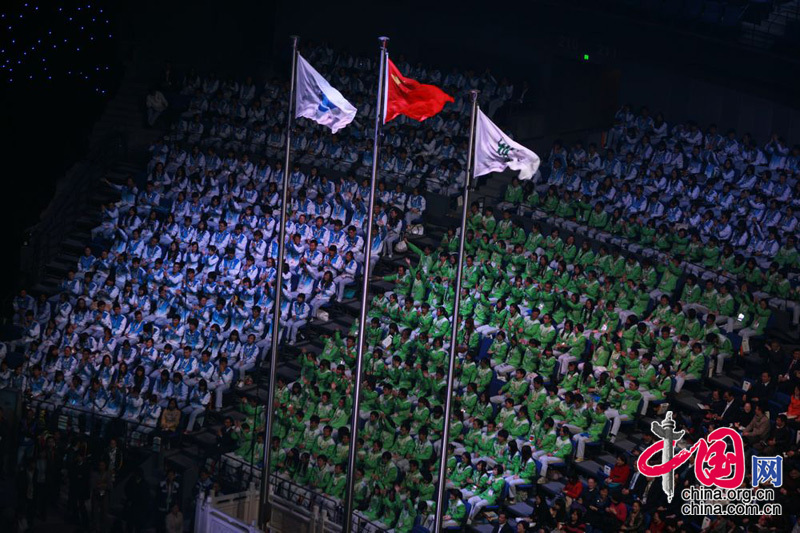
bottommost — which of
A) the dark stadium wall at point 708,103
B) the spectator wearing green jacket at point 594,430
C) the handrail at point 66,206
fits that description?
the spectator wearing green jacket at point 594,430

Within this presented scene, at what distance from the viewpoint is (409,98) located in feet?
61.4

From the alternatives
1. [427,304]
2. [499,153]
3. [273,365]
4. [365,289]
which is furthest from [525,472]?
[499,153]

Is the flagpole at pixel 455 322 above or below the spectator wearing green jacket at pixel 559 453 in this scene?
above

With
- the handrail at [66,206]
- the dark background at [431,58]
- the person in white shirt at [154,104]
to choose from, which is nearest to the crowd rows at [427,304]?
the person in white shirt at [154,104]

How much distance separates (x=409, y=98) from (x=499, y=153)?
1661 millimetres

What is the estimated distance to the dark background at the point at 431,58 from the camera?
98.6 feet

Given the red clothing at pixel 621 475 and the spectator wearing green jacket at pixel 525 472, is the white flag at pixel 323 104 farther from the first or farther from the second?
the red clothing at pixel 621 475

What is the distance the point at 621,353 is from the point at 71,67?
15.9 metres

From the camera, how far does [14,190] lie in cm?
3047

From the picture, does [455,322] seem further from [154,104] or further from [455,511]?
[154,104]

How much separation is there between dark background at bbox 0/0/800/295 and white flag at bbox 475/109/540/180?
13.4 m

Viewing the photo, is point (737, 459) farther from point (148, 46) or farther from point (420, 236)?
point (148, 46)

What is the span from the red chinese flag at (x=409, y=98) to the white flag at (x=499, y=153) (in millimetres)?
867

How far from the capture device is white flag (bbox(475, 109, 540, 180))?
1809 centimetres
